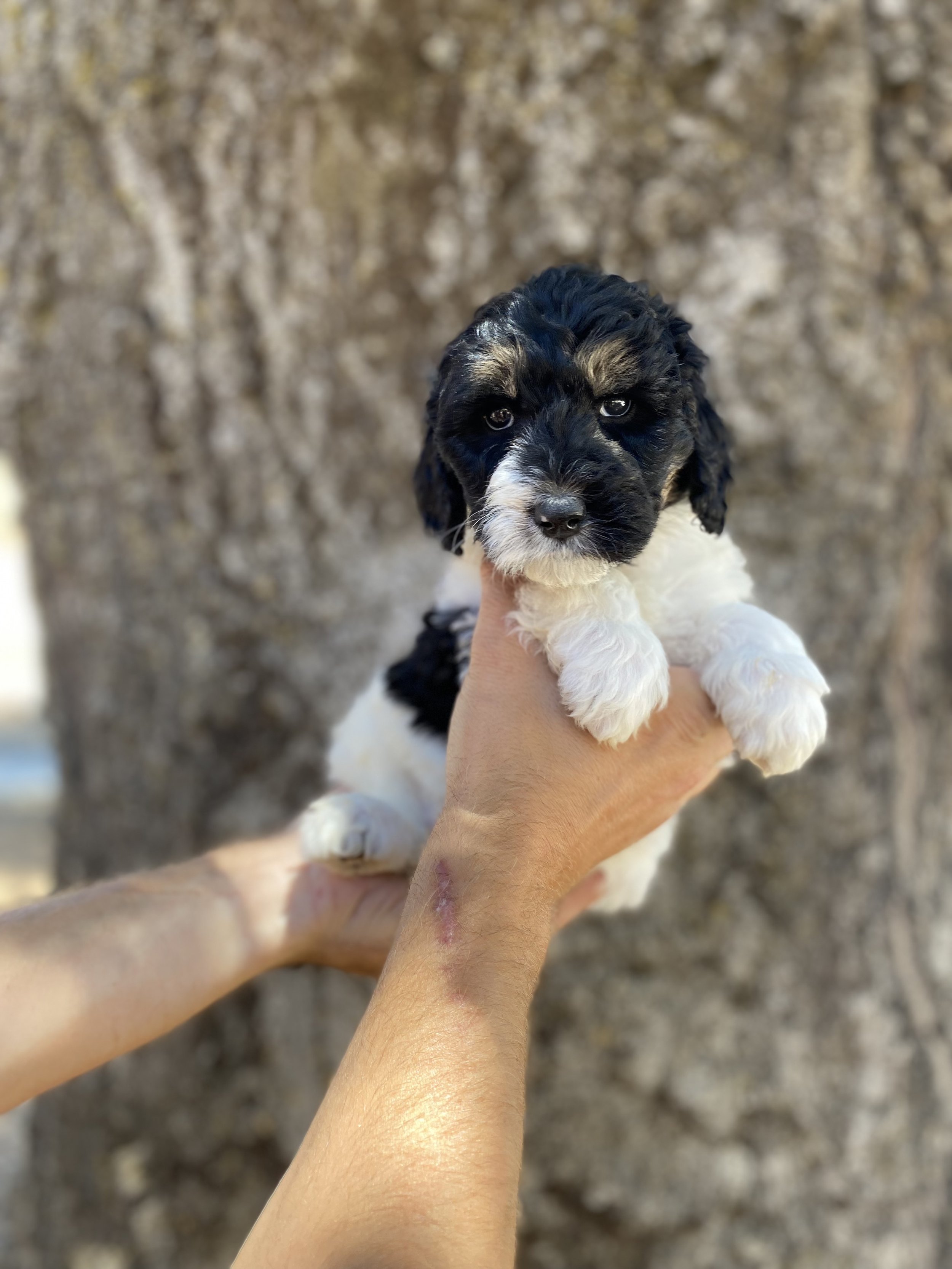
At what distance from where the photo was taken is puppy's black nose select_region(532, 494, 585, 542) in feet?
5.80

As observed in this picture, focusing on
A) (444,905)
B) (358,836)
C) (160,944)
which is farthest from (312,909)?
(444,905)

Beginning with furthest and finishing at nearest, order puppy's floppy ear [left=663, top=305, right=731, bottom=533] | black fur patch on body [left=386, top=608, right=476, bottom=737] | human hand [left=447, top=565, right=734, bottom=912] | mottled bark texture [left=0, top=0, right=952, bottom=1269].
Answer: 1. mottled bark texture [left=0, top=0, right=952, bottom=1269]
2. black fur patch on body [left=386, top=608, right=476, bottom=737]
3. puppy's floppy ear [left=663, top=305, right=731, bottom=533]
4. human hand [left=447, top=565, right=734, bottom=912]

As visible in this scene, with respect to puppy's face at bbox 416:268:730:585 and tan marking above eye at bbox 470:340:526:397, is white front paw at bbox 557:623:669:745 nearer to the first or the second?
puppy's face at bbox 416:268:730:585

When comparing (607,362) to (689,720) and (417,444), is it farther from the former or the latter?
(417,444)

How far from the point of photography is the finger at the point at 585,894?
2.47 m

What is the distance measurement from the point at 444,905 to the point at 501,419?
3.08 feet

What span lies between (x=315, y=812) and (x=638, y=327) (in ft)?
4.51

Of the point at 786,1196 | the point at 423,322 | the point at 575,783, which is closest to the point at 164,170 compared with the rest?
the point at 423,322

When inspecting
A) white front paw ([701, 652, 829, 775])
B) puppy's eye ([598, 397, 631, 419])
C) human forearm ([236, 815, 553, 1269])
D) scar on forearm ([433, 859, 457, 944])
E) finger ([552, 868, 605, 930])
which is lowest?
human forearm ([236, 815, 553, 1269])

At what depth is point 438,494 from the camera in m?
2.18

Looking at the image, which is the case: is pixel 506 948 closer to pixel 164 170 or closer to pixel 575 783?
pixel 575 783

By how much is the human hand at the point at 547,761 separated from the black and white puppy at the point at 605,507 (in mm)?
52

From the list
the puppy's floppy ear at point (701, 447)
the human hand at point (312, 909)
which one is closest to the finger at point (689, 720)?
the puppy's floppy ear at point (701, 447)

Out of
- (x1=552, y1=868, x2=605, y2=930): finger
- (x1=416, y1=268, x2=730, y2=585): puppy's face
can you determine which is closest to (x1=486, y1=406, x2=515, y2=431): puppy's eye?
(x1=416, y1=268, x2=730, y2=585): puppy's face
